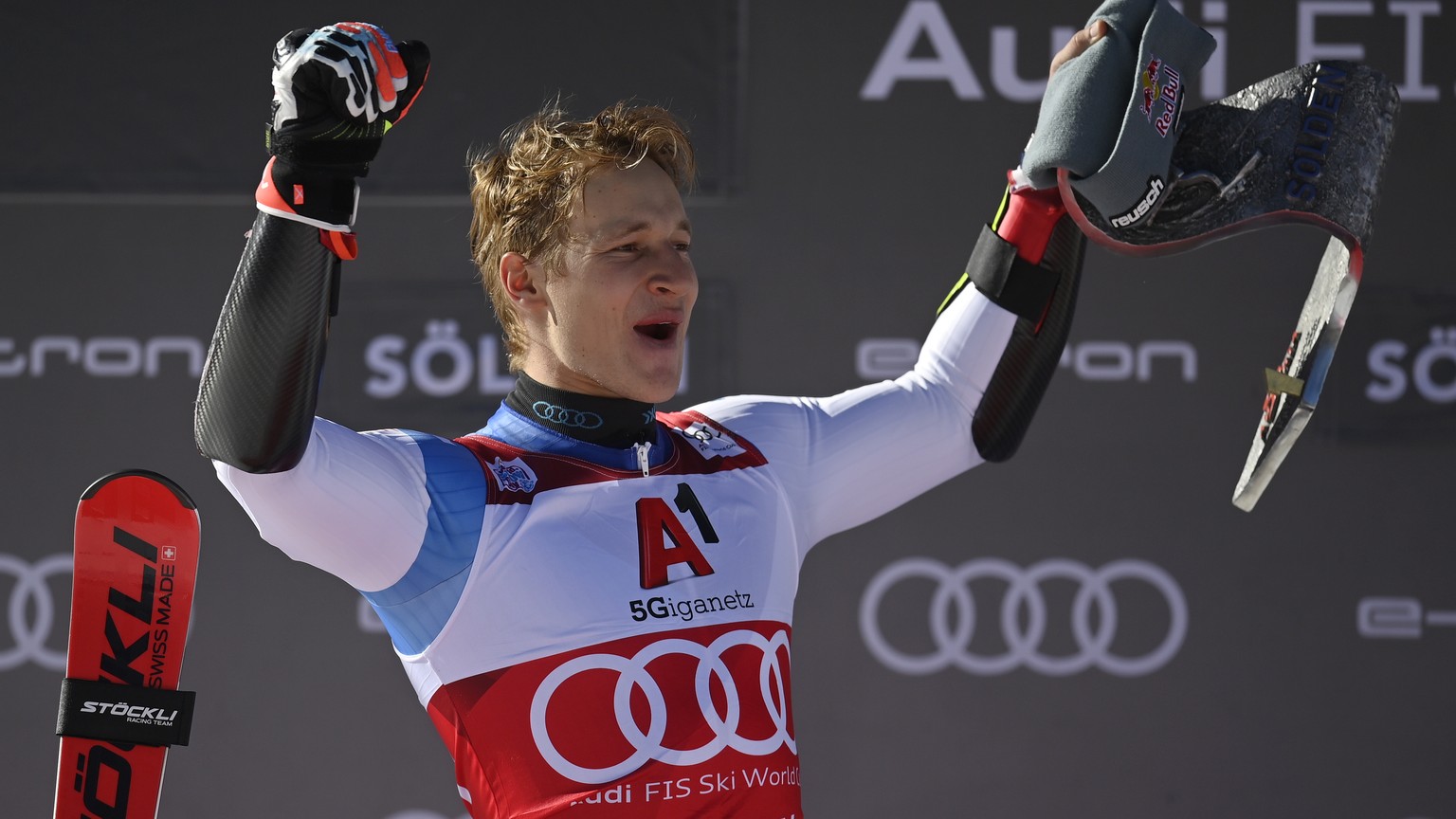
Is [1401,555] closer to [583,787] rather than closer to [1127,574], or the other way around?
[1127,574]

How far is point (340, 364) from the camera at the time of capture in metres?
3.07

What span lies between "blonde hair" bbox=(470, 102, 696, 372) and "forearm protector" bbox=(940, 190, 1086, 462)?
1.39 feet

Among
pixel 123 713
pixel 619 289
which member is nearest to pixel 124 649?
pixel 123 713

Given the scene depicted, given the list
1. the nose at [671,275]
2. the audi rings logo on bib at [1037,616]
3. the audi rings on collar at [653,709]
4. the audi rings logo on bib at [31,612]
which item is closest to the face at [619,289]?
the nose at [671,275]

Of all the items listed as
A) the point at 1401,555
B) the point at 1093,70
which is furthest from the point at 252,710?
the point at 1401,555

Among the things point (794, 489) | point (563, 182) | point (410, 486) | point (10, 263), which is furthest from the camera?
point (10, 263)

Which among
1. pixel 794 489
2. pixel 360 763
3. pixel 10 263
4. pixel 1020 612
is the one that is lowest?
pixel 360 763

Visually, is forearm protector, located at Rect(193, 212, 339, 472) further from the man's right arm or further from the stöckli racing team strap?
the stöckli racing team strap

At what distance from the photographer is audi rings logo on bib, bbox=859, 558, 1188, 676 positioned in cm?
311

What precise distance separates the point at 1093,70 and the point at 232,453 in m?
1.13

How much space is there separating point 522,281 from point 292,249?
17.1 inches

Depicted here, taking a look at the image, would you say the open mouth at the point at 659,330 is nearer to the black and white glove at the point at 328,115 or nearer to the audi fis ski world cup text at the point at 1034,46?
the black and white glove at the point at 328,115

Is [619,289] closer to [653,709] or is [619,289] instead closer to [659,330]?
[659,330]

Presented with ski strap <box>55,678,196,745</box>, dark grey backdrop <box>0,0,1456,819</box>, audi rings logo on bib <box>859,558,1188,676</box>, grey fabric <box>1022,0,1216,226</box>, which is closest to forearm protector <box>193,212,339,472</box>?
ski strap <box>55,678,196,745</box>
